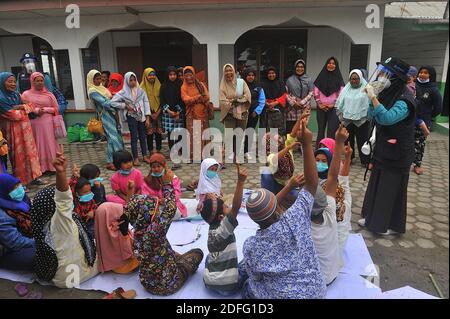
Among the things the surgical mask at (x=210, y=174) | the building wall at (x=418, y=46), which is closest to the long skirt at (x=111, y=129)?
the surgical mask at (x=210, y=174)

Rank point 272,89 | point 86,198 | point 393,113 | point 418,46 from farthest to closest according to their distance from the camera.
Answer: point 418,46, point 272,89, point 393,113, point 86,198

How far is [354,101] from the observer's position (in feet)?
17.6

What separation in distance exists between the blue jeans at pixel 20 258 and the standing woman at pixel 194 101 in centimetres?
356

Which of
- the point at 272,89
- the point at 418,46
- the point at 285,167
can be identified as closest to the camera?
the point at 285,167

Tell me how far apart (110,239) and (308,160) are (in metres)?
1.77

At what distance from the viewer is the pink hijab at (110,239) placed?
2.82 m

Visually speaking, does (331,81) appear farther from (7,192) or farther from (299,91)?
(7,192)

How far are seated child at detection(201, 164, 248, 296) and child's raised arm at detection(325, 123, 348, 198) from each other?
608mm

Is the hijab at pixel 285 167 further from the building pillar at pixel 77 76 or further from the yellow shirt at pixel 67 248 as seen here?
the building pillar at pixel 77 76

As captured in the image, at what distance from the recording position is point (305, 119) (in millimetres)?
2059

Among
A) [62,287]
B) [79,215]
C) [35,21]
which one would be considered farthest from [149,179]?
[35,21]

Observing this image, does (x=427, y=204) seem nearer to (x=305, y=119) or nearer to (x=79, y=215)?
(x=305, y=119)

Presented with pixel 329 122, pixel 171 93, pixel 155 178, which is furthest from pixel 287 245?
pixel 171 93

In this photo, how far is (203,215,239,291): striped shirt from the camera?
2.40 metres
